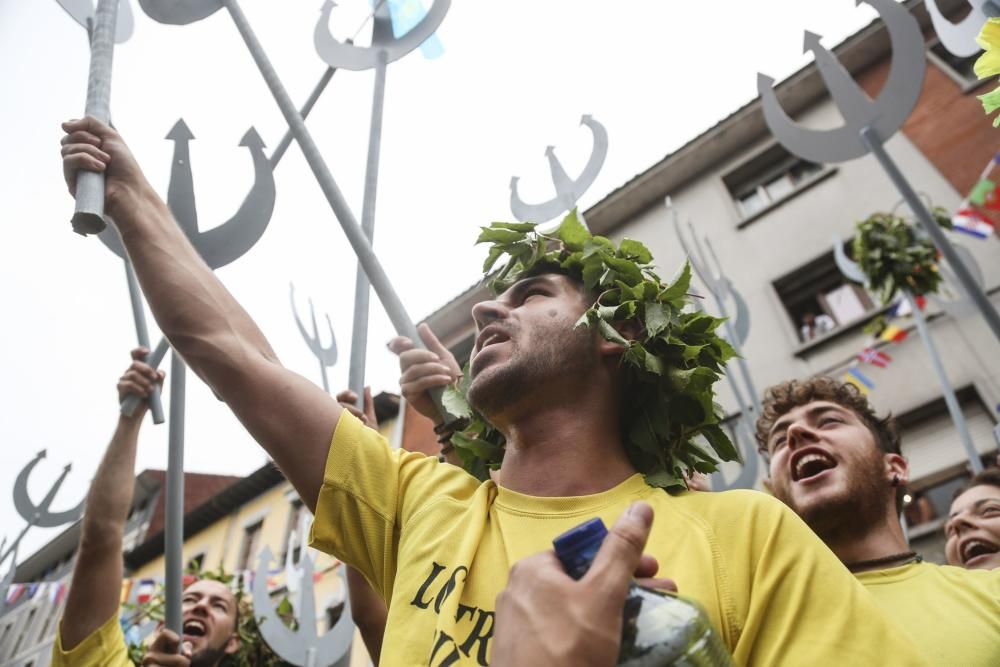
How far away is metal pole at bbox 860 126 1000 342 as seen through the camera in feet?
8.26

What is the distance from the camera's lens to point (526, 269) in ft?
7.45

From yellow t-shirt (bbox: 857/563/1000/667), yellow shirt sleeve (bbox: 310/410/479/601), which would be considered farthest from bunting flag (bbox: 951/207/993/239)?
yellow shirt sleeve (bbox: 310/410/479/601)

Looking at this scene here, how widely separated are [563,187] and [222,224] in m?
1.78

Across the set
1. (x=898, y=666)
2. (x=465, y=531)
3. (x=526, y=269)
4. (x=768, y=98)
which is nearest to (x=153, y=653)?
(x=465, y=531)

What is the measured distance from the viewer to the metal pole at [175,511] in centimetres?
192

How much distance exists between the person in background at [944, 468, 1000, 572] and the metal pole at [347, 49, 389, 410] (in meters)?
2.65

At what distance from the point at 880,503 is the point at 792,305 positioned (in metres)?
10.3

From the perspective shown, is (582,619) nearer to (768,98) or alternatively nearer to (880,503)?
(880,503)

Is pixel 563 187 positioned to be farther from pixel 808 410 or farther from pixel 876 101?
pixel 808 410

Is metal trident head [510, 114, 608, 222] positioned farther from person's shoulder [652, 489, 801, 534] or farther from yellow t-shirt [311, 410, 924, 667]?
person's shoulder [652, 489, 801, 534]

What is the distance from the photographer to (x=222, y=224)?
1.84m

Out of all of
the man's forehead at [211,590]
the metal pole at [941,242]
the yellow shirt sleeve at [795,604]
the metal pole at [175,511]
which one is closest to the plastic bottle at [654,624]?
the yellow shirt sleeve at [795,604]

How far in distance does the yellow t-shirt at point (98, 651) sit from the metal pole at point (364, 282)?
1.40 metres

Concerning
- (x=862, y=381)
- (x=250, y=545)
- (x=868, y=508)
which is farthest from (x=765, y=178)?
(x=250, y=545)
